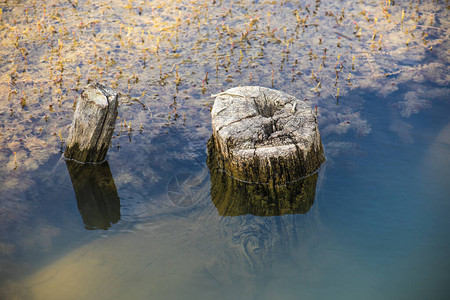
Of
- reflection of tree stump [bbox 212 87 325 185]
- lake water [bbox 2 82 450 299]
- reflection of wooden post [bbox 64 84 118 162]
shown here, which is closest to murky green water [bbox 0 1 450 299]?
lake water [bbox 2 82 450 299]

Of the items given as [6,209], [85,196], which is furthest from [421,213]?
[6,209]

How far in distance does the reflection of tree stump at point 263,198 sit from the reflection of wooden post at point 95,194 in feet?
5.06

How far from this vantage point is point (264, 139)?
5570 millimetres

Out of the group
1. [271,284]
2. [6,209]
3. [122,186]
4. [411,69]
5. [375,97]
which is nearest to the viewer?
[271,284]

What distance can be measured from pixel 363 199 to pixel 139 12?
25.8 ft

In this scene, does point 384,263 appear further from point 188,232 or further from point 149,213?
point 149,213

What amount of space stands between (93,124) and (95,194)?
1.09 metres

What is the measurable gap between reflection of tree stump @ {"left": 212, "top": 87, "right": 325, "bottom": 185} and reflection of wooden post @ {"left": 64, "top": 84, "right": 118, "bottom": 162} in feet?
5.21

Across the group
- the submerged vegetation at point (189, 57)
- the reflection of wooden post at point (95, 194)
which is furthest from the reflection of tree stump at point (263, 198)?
the submerged vegetation at point (189, 57)

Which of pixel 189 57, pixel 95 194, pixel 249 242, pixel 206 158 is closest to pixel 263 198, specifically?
pixel 249 242

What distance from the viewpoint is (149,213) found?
19.2ft

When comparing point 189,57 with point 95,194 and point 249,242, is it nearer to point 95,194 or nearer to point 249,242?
point 95,194

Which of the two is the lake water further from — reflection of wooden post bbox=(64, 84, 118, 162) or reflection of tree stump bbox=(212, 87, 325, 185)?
reflection of tree stump bbox=(212, 87, 325, 185)

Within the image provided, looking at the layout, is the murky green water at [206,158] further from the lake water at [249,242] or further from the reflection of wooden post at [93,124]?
the reflection of wooden post at [93,124]
